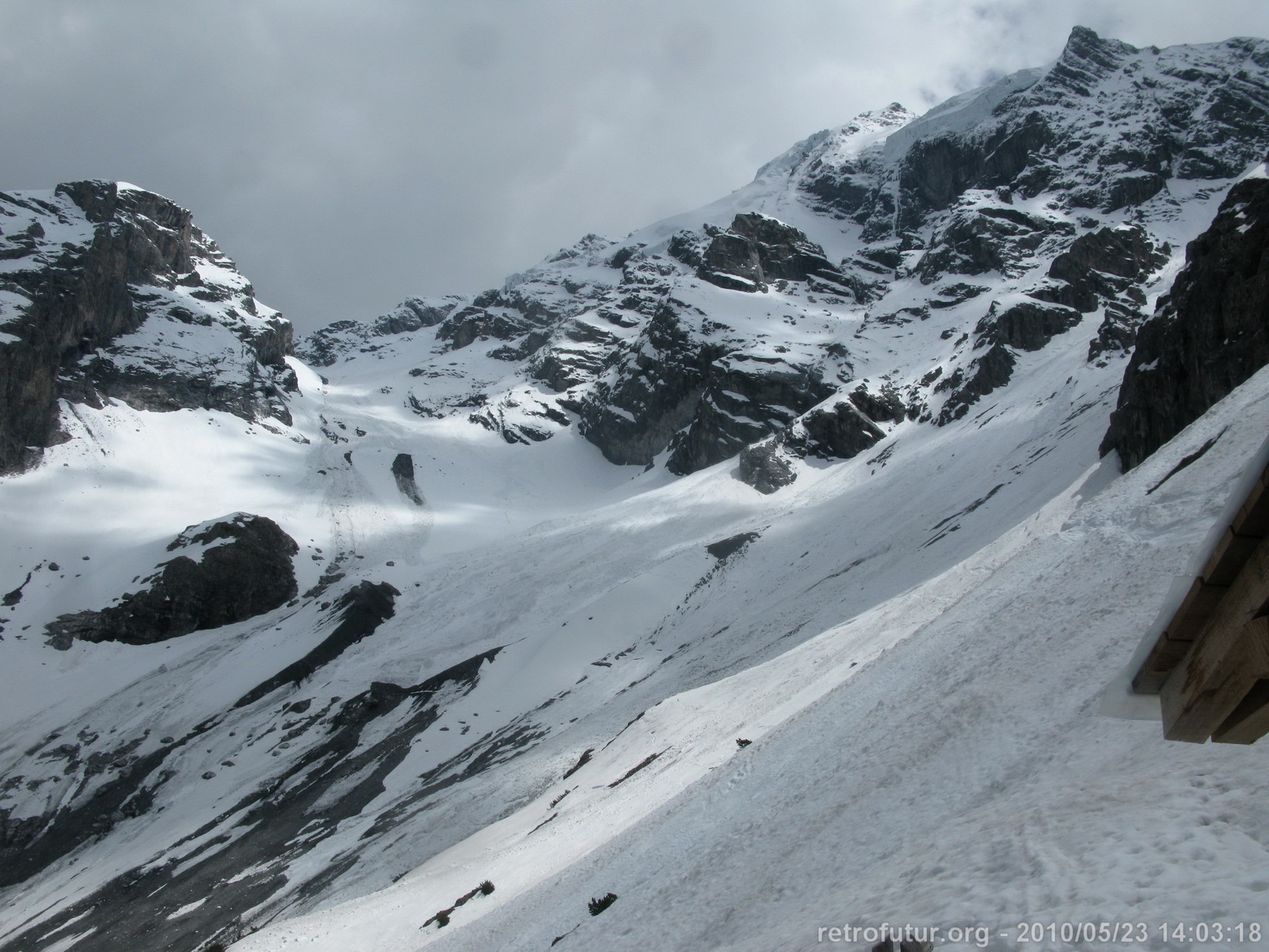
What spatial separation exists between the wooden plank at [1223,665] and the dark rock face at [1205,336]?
139 ft

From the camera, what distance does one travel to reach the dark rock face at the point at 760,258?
151 m

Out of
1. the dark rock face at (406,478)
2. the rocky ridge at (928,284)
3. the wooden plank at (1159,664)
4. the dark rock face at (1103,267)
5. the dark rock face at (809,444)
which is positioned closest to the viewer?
the wooden plank at (1159,664)

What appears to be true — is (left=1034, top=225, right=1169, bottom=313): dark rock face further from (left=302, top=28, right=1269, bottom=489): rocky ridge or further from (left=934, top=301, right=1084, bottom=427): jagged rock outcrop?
(left=934, top=301, right=1084, bottom=427): jagged rock outcrop

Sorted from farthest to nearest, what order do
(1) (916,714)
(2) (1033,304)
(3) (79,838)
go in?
1. (2) (1033,304)
2. (3) (79,838)
3. (1) (916,714)

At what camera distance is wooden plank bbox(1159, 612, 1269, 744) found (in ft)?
10.0

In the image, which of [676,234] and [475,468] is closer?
[475,468]

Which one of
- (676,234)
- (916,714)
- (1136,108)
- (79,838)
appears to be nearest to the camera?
(916,714)

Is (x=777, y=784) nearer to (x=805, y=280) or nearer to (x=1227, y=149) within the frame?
(x=805, y=280)

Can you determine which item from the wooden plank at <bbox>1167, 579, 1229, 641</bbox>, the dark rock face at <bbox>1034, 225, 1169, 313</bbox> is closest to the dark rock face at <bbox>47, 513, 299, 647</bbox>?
the wooden plank at <bbox>1167, 579, 1229, 641</bbox>

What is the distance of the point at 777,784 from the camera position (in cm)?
1398

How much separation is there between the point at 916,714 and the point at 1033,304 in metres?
92.9

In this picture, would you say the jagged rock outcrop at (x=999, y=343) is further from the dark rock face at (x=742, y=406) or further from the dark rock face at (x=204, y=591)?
the dark rock face at (x=204, y=591)

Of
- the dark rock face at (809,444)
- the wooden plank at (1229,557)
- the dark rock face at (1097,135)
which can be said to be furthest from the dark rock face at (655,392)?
the wooden plank at (1229,557)

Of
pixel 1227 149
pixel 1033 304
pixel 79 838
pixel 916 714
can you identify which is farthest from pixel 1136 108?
pixel 79 838
